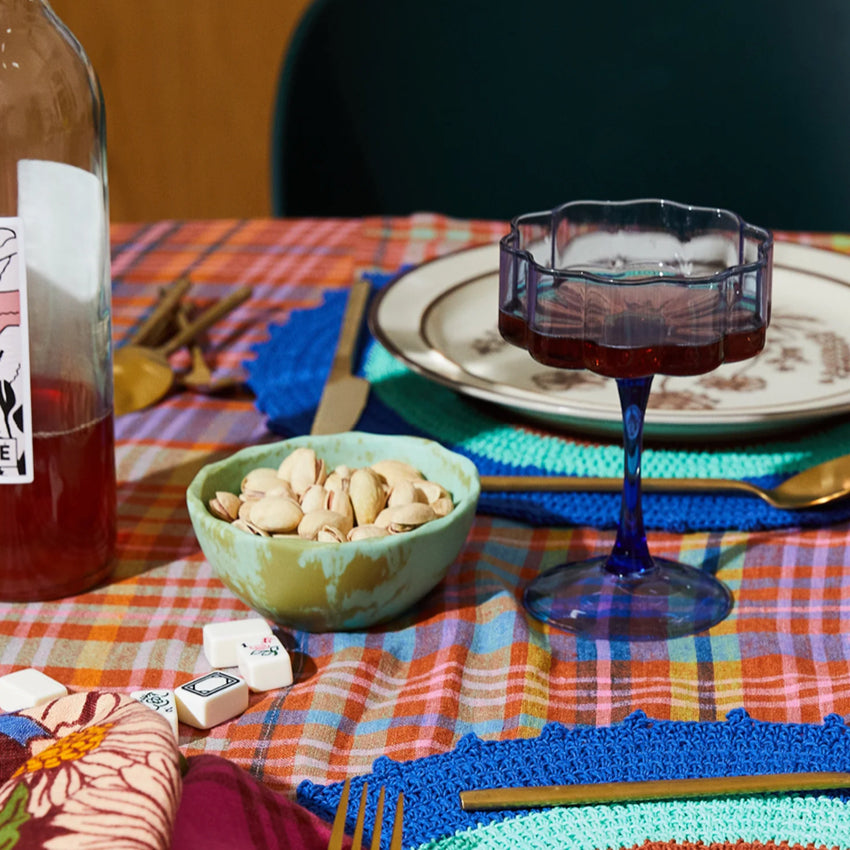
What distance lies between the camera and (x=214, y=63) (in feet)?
9.18

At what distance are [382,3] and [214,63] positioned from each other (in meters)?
1.26

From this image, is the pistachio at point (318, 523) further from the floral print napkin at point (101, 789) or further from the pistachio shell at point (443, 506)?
the floral print napkin at point (101, 789)

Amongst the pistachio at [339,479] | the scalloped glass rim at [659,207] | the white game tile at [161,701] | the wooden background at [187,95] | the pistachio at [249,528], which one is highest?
the scalloped glass rim at [659,207]

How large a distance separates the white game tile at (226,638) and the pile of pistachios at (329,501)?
45 mm

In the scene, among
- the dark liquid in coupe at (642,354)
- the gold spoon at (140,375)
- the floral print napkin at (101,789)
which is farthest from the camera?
the gold spoon at (140,375)

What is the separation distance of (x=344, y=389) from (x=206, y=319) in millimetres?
206

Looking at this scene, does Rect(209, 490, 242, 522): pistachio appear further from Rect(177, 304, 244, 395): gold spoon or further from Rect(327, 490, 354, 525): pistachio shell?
Rect(177, 304, 244, 395): gold spoon

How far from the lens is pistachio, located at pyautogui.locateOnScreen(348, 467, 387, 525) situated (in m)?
0.60

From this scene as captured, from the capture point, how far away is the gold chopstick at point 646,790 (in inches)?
17.6

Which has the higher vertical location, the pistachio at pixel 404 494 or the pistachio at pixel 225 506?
the pistachio at pixel 404 494

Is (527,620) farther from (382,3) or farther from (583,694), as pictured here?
(382,3)

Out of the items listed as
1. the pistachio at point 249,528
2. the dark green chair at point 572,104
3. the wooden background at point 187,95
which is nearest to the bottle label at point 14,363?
the pistachio at point 249,528

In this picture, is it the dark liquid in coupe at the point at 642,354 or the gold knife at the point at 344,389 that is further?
the gold knife at the point at 344,389

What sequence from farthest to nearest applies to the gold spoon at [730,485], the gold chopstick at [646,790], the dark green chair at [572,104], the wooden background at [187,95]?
the wooden background at [187,95] < the dark green chair at [572,104] < the gold spoon at [730,485] < the gold chopstick at [646,790]
